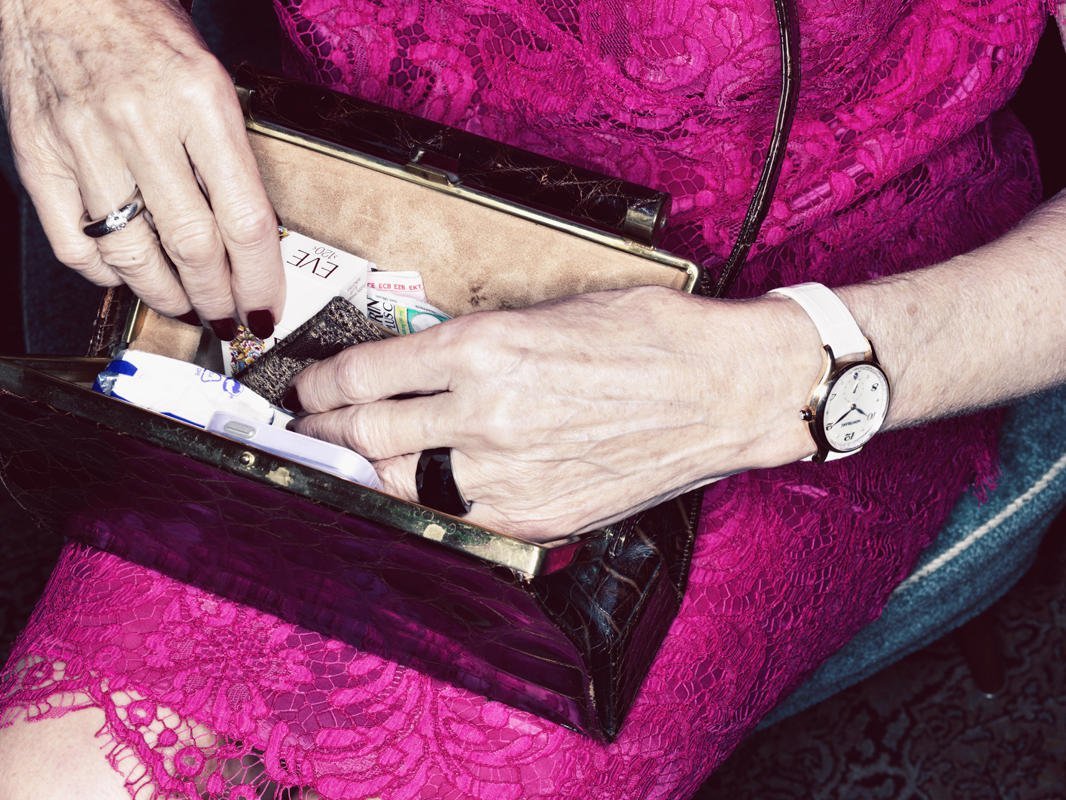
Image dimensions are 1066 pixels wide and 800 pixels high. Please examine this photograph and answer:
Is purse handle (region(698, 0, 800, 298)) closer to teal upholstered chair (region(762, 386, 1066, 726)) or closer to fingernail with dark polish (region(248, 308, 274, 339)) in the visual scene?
fingernail with dark polish (region(248, 308, 274, 339))

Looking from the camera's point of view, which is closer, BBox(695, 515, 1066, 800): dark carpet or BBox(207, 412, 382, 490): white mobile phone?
BBox(207, 412, 382, 490): white mobile phone

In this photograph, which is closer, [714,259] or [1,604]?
[714,259]

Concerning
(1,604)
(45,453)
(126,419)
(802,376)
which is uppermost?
(802,376)

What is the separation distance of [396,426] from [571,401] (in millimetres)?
118

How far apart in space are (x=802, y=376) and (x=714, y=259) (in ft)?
0.58

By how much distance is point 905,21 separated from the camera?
755 mm

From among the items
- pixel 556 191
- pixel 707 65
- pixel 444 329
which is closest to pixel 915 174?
pixel 707 65

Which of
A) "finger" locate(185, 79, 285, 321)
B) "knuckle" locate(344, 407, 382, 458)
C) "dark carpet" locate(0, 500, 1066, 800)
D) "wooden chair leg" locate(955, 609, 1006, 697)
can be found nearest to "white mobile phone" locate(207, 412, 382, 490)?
"knuckle" locate(344, 407, 382, 458)

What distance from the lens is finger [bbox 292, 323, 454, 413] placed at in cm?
59

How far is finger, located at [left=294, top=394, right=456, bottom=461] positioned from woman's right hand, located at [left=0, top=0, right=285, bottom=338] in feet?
0.48

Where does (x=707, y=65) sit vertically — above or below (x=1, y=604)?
above

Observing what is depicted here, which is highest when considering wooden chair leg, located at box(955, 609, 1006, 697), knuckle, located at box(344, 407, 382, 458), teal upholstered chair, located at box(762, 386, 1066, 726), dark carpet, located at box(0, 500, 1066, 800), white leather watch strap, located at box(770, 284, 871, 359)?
white leather watch strap, located at box(770, 284, 871, 359)

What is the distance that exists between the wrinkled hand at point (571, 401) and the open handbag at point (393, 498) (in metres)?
0.04

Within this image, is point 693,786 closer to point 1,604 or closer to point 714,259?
point 714,259
